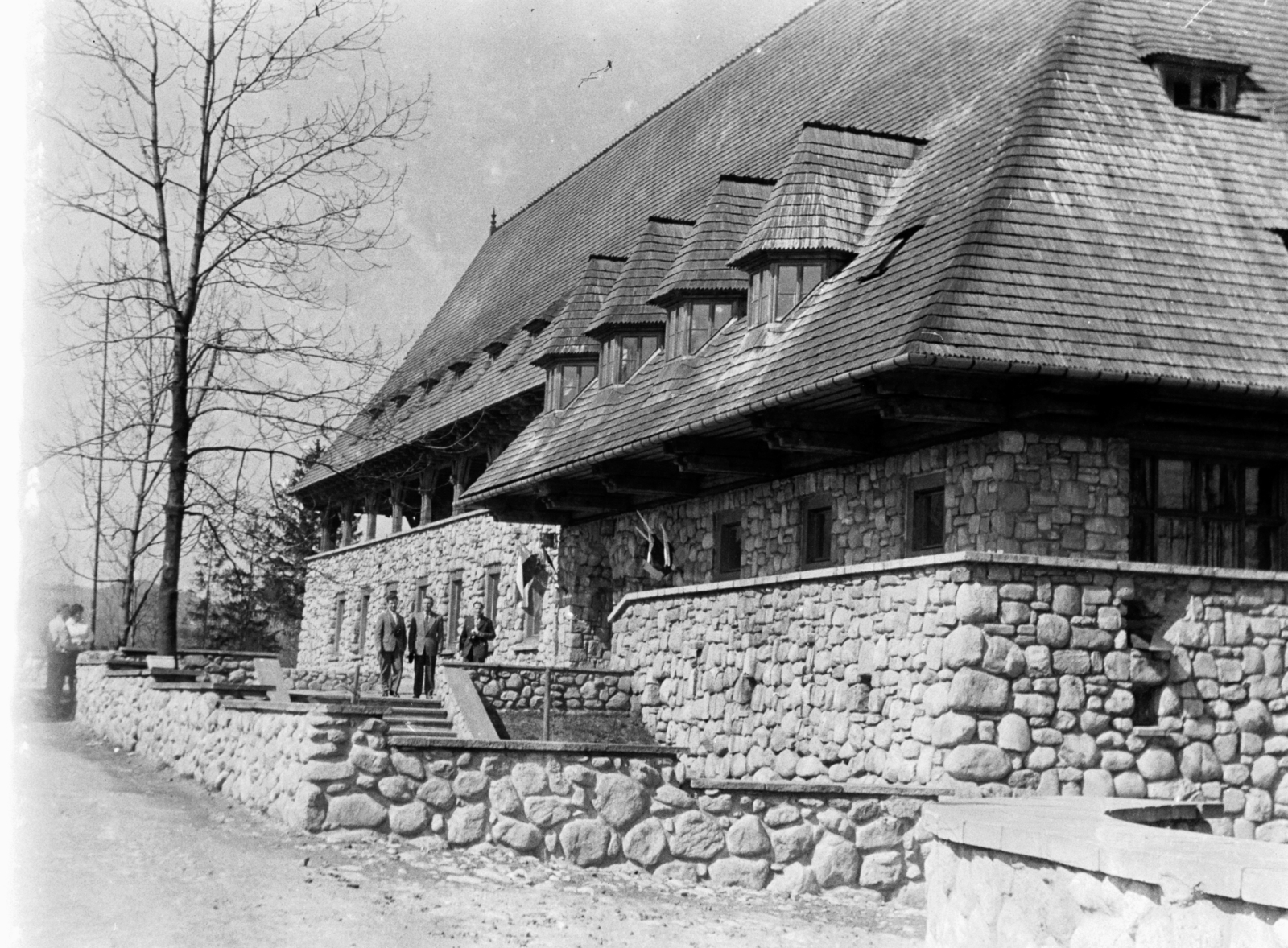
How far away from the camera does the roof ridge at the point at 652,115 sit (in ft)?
111

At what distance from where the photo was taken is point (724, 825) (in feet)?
Answer: 42.0

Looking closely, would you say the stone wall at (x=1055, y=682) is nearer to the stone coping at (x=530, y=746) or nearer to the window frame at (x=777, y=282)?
the stone coping at (x=530, y=746)

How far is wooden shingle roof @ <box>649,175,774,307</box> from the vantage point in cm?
2220

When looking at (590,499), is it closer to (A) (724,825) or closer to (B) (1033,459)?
(B) (1033,459)

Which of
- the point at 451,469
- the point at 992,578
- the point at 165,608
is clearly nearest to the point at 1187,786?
the point at 992,578

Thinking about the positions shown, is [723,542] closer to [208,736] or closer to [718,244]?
[718,244]

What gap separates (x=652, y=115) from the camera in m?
39.3

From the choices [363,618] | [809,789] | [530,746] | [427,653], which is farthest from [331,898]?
[363,618]

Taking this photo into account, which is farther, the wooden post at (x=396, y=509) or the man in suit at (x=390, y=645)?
the wooden post at (x=396, y=509)

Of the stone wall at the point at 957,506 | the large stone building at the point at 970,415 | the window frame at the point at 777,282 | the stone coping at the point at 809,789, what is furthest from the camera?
the window frame at the point at 777,282

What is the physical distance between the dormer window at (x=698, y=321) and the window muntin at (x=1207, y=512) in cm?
701

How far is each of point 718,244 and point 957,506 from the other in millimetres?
7409

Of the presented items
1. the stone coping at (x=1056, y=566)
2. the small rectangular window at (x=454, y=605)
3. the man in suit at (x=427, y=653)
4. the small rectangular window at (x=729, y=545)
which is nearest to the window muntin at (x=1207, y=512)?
the stone coping at (x=1056, y=566)

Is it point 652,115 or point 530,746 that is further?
point 652,115
